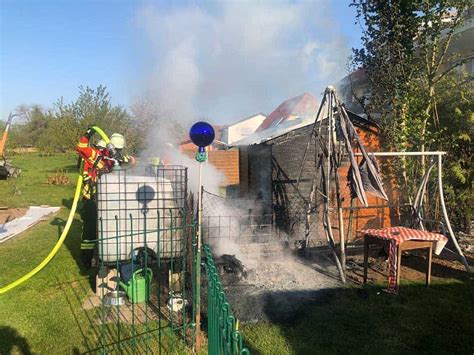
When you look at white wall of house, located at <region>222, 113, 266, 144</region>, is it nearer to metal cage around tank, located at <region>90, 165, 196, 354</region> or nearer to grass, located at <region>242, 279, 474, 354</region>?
metal cage around tank, located at <region>90, 165, 196, 354</region>

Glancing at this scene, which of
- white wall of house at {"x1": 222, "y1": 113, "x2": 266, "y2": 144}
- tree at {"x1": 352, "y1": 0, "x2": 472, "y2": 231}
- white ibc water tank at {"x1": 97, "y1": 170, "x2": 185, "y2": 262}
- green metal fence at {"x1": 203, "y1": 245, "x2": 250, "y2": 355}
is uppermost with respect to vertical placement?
white wall of house at {"x1": 222, "y1": 113, "x2": 266, "y2": 144}

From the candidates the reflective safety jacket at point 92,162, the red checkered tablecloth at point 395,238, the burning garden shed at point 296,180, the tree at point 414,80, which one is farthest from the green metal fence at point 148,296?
the tree at point 414,80

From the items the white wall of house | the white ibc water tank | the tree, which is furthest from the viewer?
the white wall of house

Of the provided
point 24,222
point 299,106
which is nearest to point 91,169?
point 24,222

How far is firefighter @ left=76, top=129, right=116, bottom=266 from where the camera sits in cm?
551

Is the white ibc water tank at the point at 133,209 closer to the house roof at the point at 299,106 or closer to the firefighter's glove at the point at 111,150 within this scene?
the firefighter's glove at the point at 111,150

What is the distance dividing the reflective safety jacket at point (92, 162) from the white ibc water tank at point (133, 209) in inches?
21.2

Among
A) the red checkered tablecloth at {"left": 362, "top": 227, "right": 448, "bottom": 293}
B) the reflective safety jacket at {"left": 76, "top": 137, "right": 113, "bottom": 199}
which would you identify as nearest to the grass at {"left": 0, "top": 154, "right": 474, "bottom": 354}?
the red checkered tablecloth at {"left": 362, "top": 227, "right": 448, "bottom": 293}

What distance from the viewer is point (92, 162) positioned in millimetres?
5707

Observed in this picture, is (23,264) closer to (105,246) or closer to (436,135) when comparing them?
(105,246)

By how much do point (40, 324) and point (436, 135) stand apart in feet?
23.7

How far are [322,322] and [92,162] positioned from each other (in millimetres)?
3969

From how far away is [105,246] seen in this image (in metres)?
4.89

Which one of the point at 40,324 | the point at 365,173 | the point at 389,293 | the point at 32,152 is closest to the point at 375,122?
the point at 365,173
